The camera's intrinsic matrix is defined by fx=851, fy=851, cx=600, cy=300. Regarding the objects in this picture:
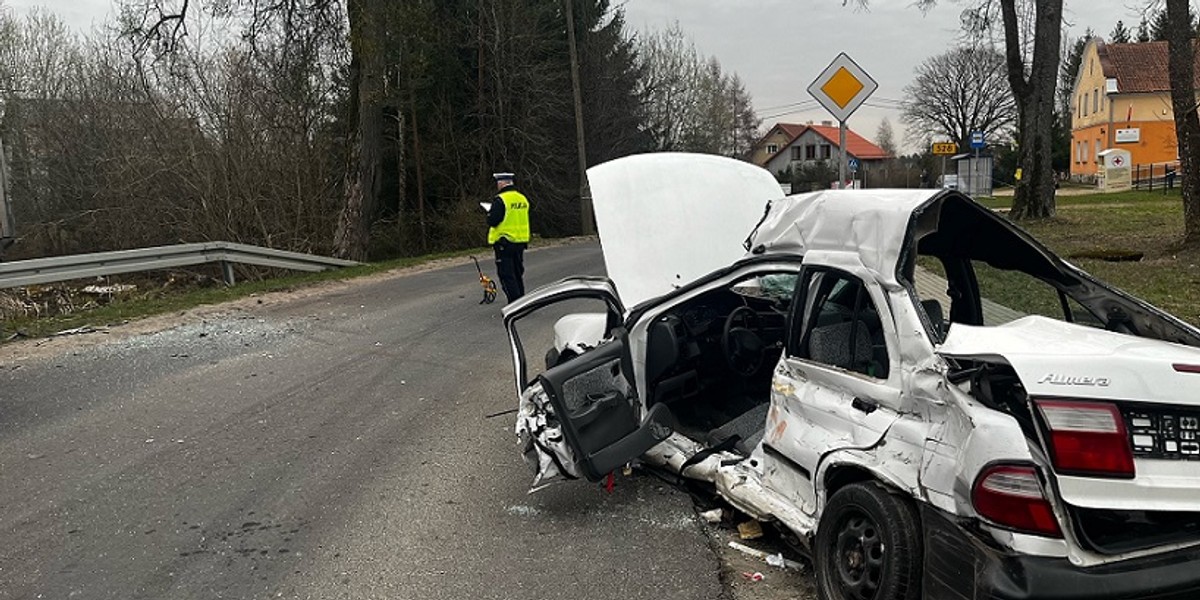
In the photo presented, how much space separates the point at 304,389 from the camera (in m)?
7.29

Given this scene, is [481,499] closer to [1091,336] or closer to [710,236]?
[710,236]

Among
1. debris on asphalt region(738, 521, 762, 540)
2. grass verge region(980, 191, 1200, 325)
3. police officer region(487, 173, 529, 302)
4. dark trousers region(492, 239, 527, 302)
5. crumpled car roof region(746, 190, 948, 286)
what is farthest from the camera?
dark trousers region(492, 239, 527, 302)

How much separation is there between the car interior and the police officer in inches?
233

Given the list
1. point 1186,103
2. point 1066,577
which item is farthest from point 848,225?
point 1186,103

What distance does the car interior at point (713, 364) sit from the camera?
16.1 ft

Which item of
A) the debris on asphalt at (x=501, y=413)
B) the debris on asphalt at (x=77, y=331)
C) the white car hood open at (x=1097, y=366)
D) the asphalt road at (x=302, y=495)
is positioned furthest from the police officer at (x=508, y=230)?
the white car hood open at (x=1097, y=366)

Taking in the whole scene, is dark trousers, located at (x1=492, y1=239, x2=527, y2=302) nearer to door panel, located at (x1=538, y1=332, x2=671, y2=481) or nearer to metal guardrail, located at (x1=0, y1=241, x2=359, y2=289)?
metal guardrail, located at (x1=0, y1=241, x2=359, y2=289)

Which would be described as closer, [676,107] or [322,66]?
[322,66]

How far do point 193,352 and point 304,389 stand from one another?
93.9 inches

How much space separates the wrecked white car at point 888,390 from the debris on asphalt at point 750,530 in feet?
0.72

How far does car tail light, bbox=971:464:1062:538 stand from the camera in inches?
99.4

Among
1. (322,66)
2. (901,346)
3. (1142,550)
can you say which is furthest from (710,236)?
(322,66)

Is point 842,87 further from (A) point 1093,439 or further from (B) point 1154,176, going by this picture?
(B) point 1154,176

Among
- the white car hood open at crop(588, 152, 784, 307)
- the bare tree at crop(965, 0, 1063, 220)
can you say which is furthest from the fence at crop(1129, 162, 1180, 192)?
the white car hood open at crop(588, 152, 784, 307)
